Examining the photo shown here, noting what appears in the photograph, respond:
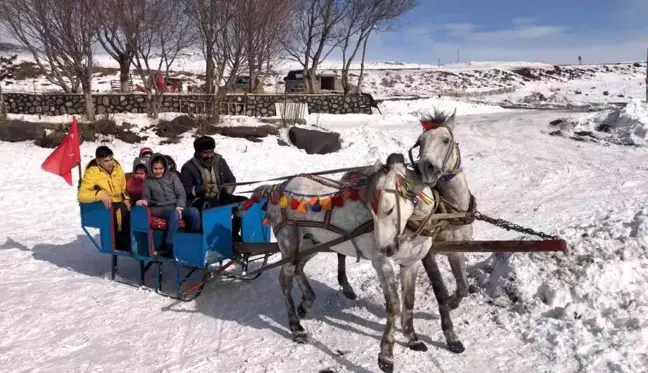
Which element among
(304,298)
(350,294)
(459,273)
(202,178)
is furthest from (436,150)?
(202,178)

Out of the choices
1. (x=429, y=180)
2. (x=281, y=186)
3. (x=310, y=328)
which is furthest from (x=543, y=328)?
(x=281, y=186)

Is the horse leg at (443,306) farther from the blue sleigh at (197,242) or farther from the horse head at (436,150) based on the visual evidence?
the blue sleigh at (197,242)

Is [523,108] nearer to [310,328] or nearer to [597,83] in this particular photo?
[597,83]

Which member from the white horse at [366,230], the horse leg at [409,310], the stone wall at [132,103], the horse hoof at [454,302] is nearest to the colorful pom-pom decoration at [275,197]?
the white horse at [366,230]

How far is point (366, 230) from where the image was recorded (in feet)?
13.6

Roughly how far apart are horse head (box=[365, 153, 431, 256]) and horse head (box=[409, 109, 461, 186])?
15 cm

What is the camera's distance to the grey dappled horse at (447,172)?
3.74 meters

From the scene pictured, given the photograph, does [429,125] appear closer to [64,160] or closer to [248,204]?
[248,204]

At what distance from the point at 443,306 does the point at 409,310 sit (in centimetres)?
34

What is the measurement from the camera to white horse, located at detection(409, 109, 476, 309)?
374 cm

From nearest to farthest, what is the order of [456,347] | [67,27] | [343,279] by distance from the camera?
[456,347] → [343,279] → [67,27]

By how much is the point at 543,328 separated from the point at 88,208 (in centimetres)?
528

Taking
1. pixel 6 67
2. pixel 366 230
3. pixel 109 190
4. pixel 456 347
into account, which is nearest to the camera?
pixel 366 230

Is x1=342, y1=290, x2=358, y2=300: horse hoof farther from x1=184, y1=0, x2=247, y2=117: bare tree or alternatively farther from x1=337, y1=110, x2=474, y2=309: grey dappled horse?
x1=184, y1=0, x2=247, y2=117: bare tree
